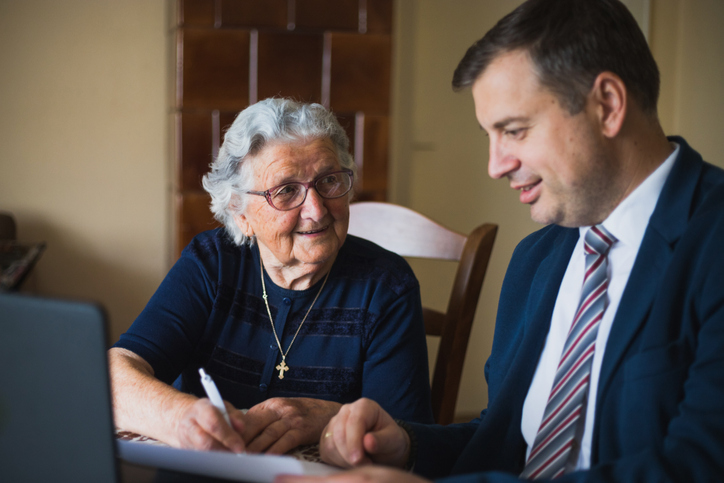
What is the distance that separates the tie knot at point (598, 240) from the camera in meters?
0.92

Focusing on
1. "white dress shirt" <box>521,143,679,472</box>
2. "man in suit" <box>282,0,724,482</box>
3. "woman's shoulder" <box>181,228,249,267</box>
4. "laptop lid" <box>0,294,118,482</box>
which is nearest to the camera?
"laptop lid" <box>0,294,118,482</box>

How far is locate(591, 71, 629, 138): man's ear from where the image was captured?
0.87 meters

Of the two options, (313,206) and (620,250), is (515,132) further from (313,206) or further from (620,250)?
(313,206)

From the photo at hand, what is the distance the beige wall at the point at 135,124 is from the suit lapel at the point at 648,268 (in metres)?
2.08

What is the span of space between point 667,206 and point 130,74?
8.13 feet

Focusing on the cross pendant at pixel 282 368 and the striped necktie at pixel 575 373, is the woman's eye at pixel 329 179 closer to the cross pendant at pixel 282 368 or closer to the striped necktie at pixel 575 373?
the cross pendant at pixel 282 368

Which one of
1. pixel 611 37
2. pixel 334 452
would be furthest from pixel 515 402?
pixel 611 37

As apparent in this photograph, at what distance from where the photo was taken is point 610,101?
88cm

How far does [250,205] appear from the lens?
1463 mm

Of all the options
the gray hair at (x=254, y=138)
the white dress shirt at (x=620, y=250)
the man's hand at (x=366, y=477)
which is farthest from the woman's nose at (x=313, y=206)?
the man's hand at (x=366, y=477)

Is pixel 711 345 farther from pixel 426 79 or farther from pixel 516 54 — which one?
pixel 426 79

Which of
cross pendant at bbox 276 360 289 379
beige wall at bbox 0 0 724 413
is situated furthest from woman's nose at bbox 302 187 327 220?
beige wall at bbox 0 0 724 413

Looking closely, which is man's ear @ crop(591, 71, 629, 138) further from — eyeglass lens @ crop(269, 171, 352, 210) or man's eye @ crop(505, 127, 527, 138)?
eyeglass lens @ crop(269, 171, 352, 210)

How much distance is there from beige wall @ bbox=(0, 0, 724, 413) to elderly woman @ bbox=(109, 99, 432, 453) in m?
1.44
